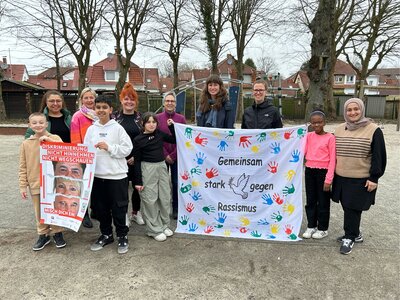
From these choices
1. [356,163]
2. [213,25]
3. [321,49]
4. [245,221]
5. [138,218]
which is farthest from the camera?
[213,25]

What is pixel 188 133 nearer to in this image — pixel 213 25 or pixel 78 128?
pixel 78 128

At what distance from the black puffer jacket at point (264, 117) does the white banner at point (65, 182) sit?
6.48 ft

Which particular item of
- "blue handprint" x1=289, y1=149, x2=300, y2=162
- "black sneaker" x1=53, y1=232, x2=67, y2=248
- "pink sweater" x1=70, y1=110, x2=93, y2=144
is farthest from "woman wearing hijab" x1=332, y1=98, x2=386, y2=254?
"black sneaker" x1=53, y1=232, x2=67, y2=248

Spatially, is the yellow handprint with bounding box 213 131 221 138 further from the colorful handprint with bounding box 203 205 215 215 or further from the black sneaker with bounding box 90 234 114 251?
the black sneaker with bounding box 90 234 114 251

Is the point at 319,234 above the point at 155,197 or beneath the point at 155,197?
beneath

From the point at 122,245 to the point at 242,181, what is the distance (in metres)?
1.57

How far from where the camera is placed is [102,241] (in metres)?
3.57

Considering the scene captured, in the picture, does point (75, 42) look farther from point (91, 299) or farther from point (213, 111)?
point (91, 299)

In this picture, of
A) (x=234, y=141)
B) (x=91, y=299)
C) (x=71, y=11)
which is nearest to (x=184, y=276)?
(x=91, y=299)

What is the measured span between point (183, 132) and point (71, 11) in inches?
695

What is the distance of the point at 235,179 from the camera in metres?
3.76

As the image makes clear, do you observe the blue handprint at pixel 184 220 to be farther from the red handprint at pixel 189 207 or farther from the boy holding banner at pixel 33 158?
the boy holding banner at pixel 33 158

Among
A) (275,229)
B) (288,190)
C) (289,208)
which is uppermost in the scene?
(288,190)

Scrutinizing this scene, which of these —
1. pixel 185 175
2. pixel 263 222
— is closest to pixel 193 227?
pixel 185 175
